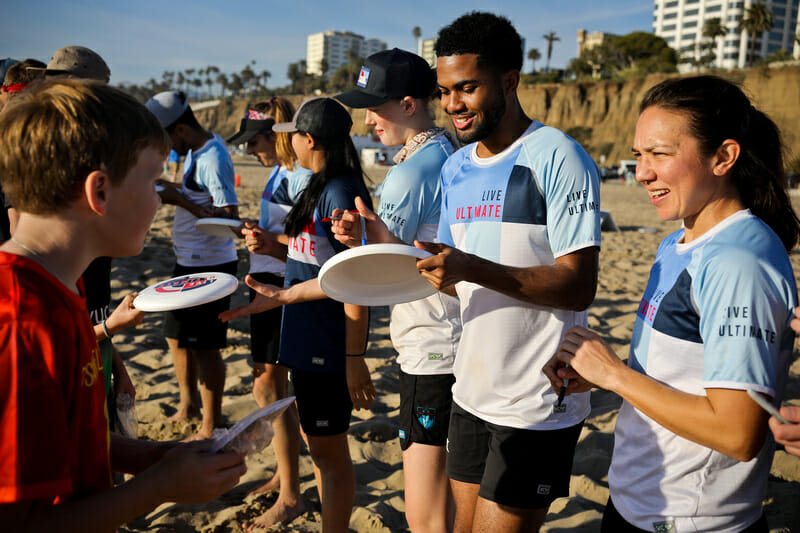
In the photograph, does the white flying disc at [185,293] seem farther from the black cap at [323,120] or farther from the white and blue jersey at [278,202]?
the white and blue jersey at [278,202]

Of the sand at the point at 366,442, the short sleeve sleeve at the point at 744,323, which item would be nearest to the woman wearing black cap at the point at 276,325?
the sand at the point at 366,442

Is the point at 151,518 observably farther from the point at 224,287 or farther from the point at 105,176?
the point at 105,176

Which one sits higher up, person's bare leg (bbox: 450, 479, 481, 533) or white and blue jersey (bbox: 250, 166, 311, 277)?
white and blue jersey (bbox: 250, 166, 311, 277)

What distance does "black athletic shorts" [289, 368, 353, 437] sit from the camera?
2738mm

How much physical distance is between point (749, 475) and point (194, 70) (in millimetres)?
180847

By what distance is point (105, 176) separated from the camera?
1.15 meters

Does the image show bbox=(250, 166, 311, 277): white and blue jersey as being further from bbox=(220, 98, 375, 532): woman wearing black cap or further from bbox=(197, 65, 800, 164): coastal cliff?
bbox=(197, 65, 800, 164): coastal cliff

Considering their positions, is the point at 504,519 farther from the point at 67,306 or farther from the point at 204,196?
the point at 204,196

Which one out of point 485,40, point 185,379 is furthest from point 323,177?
point 185,379

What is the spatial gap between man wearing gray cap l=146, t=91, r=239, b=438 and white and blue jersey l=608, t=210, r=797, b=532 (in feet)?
10.4

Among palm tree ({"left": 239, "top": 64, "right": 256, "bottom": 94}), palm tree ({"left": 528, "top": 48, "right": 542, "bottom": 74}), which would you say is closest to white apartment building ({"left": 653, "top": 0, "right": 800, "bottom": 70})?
palm tree ({"left": 528, "top": 48, "right": 542, "bottom": 74})

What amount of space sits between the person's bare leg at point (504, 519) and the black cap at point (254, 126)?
3264 millimetres

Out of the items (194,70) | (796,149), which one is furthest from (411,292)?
(194,70)

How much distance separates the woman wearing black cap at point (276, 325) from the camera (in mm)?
3234
